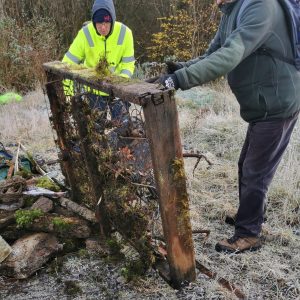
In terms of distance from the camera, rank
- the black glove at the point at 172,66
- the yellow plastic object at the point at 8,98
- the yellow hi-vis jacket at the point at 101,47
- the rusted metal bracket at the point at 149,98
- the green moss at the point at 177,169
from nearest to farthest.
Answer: the rusted metal bracket at the point at 149,98 < the green moss at the point at 177,169 < the black glove at the point at 172,66 < the yellow hi-vis jacket at the point at 101,47 < the yellow plastic object at the point at 8,98

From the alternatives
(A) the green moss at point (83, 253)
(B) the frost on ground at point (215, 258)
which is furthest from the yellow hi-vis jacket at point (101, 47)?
(A) the green moss at point (83, 253)

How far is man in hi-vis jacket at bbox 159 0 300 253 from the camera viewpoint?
7.98 ft

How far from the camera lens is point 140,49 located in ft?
38.7

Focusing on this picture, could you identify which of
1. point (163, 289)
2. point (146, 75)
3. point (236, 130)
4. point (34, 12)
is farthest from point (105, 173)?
point (34, 12)

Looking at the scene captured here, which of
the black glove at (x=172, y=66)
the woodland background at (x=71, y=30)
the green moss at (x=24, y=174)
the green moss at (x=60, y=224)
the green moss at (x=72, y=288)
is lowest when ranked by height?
the green moss at (x=72, y=288)

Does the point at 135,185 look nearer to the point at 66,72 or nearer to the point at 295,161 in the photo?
the point at 66,72

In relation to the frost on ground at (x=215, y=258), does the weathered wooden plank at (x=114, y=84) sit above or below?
above

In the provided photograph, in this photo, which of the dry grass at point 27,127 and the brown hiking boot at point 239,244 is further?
the dry grass at point 27,127

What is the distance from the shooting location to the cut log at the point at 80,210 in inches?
130

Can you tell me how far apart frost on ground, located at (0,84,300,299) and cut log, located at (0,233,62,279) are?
6cm

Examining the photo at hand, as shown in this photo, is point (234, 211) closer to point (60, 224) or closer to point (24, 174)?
point (60, 224)

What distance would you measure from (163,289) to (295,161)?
241 cm

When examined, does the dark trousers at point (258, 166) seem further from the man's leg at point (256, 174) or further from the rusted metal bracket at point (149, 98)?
the rusted metal bracket at point (149, 98)

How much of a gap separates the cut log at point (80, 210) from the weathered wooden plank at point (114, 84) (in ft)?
3.63
